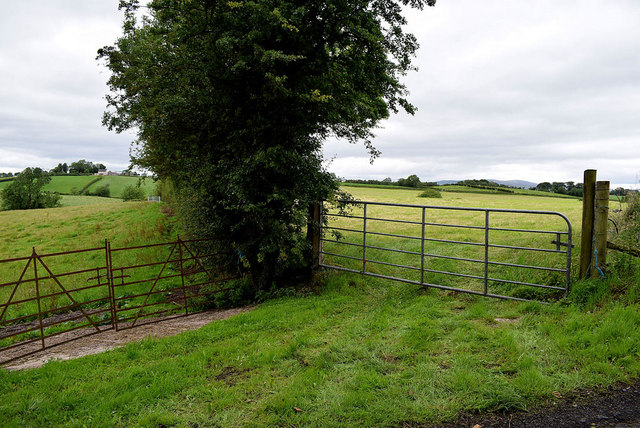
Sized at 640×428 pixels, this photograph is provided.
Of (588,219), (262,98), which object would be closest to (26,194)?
(262,98)

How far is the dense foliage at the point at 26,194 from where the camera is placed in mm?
49781

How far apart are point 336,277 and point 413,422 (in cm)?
574

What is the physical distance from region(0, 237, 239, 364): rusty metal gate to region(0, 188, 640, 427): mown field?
1824 mm

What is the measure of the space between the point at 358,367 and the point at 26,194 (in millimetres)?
63104

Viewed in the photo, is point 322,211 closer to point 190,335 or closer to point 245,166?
point 245,166

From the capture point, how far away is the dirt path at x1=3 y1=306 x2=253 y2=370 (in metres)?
6.30

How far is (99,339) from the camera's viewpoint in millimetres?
7406

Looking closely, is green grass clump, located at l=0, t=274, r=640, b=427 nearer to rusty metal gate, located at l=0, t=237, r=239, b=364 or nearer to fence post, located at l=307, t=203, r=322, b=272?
rusty metal gate, located at l=0, t=237, r=239, b=364

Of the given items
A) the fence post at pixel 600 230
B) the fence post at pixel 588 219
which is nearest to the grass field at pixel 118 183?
the fence post at pixel 588 219

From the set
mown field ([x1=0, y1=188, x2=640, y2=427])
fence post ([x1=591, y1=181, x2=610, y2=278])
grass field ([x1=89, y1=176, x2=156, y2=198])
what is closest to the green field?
grass field ([x1=89, y1=176, x2=156, y2=198])

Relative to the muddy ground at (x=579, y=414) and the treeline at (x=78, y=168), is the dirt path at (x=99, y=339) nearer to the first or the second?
the muddy ground at (x=579, y=414)

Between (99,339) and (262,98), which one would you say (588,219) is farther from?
(99,339)

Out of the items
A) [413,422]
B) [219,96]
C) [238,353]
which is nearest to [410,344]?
[413,422]

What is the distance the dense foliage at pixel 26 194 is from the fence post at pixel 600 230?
63.4 metres
